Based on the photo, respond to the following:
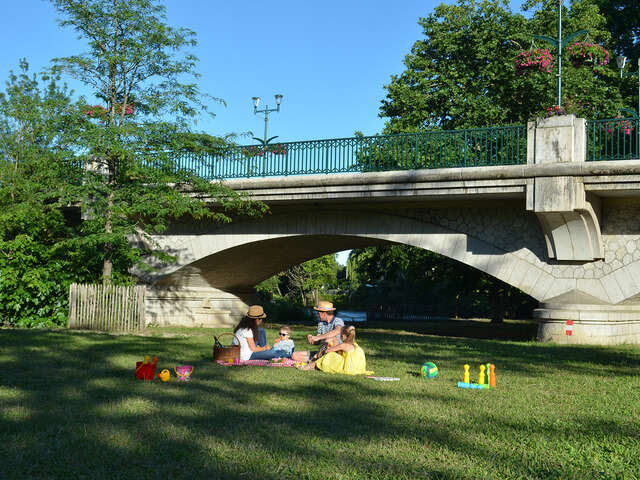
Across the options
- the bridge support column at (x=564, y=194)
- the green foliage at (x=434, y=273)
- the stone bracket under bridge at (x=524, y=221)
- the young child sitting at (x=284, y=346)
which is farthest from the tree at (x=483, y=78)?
the young child sitting at (x=284, y=346)

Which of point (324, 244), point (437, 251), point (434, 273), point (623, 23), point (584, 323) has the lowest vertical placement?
point (584, 323)

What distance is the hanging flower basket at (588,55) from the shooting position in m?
22.9

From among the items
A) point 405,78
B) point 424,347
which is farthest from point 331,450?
point 405,78

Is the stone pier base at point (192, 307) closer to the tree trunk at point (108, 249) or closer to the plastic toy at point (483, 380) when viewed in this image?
the tree trunk at point (108, 249)

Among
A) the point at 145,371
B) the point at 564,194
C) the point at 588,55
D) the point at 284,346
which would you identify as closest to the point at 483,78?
the point at 588,55

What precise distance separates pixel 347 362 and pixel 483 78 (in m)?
19.7

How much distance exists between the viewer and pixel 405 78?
88.8 feet

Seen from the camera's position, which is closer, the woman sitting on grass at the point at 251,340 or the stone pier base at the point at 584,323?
the woman sitting on grass at the point at 251,340

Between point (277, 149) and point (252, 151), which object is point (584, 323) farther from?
point (252, 151)

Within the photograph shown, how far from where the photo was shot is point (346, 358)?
8672 millimetres

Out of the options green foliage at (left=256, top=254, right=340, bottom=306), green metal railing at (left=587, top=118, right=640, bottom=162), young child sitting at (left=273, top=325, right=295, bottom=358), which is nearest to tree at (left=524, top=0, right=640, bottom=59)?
green metal railing at (left=587, top=118, right=640, bottom=162)

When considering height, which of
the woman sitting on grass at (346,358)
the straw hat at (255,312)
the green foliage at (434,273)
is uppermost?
the green foliage at (434,273)

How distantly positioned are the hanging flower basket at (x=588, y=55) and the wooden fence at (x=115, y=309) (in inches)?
628

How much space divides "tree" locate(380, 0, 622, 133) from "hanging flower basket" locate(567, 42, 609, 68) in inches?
19.1
